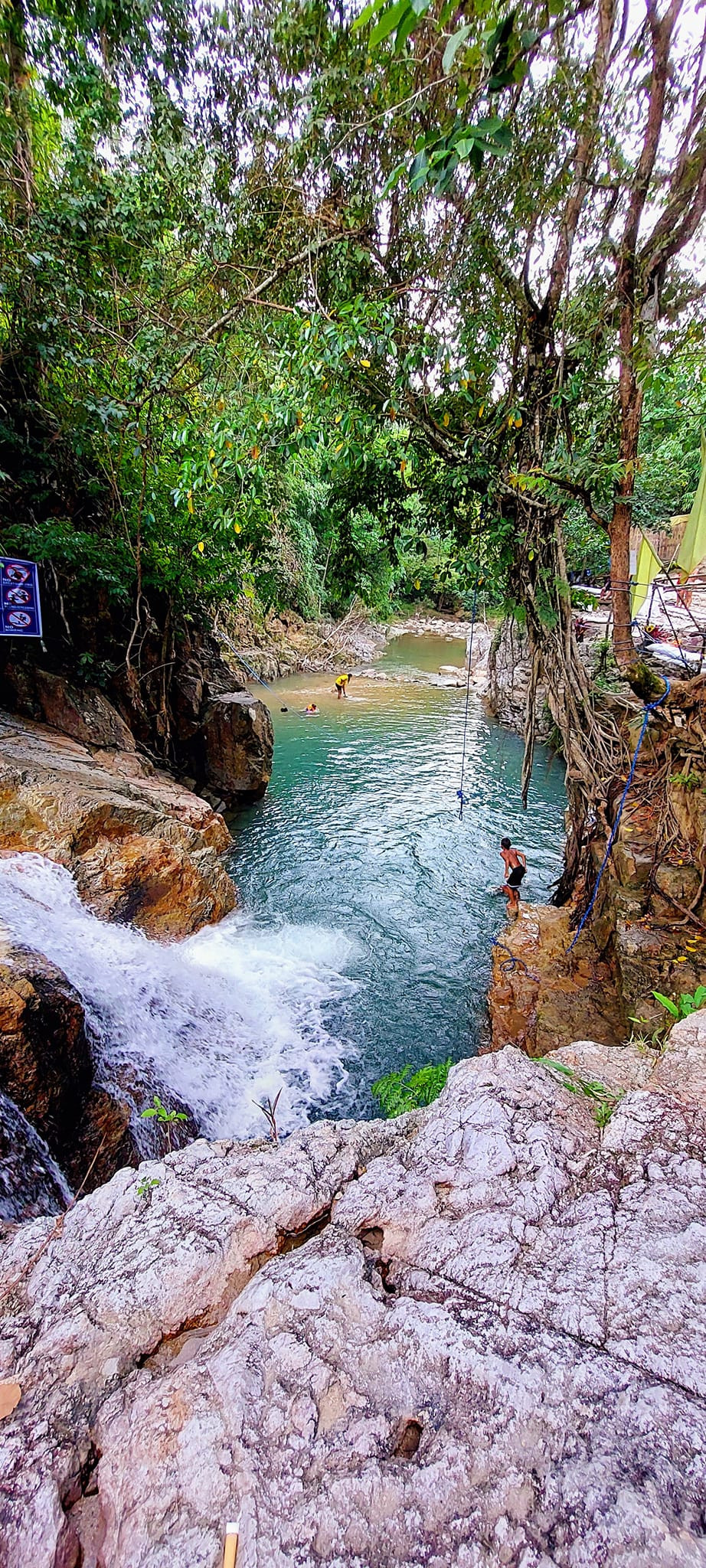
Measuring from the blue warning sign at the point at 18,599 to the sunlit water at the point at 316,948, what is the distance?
81.5 inches

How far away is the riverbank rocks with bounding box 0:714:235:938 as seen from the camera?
18.3ft

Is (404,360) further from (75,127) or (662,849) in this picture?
(662,849)

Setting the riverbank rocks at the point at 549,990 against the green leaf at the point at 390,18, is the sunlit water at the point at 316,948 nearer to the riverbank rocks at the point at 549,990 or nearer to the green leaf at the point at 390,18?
the riverbank rocks at the point at 549,990

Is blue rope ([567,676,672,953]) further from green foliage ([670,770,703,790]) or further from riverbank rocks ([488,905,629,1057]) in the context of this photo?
green foliage ([670,770,703,790])

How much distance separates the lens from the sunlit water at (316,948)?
15.6ft

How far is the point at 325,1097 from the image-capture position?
4973mm

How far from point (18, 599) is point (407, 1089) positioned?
529 centimetres

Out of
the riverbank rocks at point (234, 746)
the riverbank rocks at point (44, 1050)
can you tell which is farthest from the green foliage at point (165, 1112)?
the riverbank rocks at point (234, 746)

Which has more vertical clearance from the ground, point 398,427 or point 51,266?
point 51,266

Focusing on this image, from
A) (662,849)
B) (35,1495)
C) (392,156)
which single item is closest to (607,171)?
(392,156)

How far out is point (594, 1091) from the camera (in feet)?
6.93

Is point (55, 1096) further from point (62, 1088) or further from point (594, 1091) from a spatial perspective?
point (594, 1091)

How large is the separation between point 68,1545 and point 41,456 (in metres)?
8.49

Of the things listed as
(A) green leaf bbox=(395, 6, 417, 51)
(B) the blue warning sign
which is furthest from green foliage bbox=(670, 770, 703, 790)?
(B) the blue warning sign
